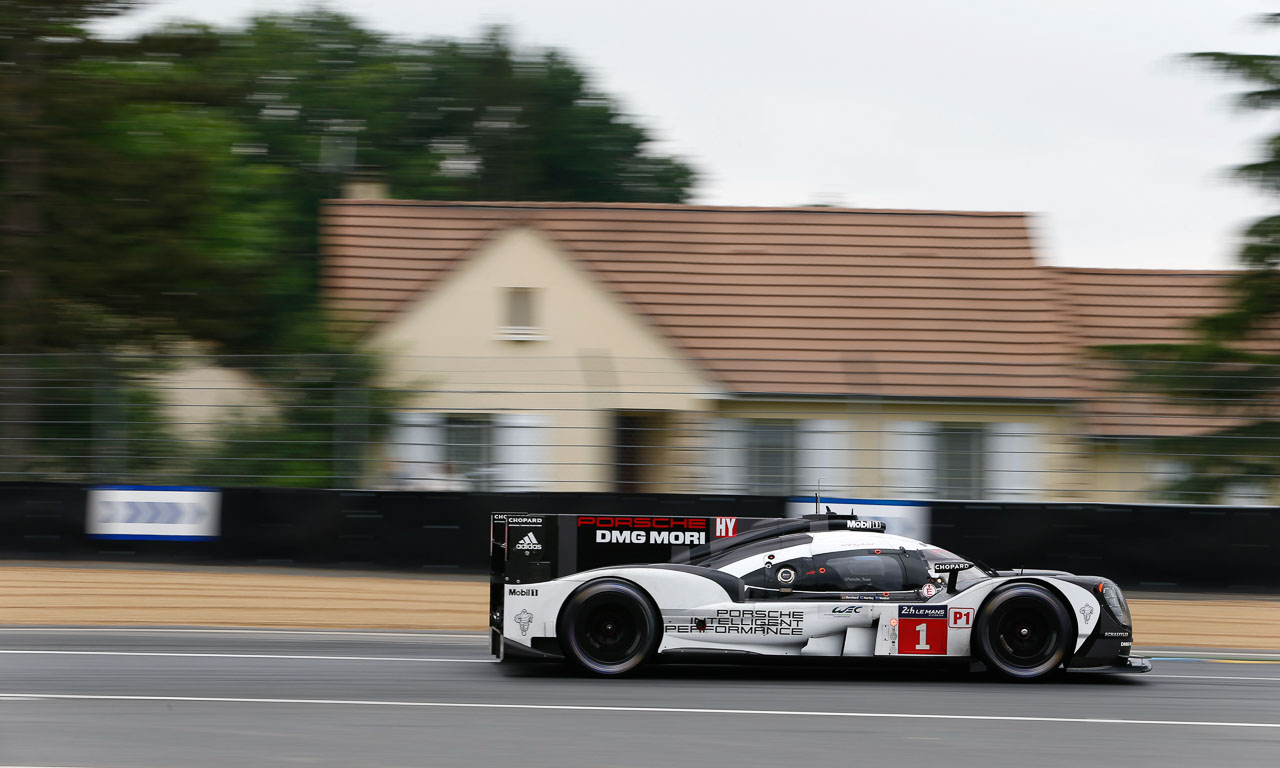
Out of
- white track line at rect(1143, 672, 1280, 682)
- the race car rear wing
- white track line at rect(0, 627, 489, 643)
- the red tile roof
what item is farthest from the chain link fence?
the red tile roof

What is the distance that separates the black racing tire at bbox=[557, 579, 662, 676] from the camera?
8.45 m

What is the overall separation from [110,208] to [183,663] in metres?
8.72

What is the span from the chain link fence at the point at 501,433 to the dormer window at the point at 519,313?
9.31 metres

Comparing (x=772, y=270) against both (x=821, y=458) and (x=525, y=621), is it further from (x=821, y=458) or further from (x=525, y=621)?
(x=525, y=621)

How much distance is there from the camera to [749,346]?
1958 cm

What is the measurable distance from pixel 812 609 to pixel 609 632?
52.0 inches

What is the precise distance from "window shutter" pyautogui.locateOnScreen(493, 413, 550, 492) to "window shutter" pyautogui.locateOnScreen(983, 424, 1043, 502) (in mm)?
3904

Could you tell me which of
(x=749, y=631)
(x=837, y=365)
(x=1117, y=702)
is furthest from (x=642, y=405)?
(x=1117, y=702)

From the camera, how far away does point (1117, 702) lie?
8047 millimetres

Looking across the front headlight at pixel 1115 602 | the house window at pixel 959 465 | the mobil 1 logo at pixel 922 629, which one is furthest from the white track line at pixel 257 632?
the front headlight at pixel 1115 602

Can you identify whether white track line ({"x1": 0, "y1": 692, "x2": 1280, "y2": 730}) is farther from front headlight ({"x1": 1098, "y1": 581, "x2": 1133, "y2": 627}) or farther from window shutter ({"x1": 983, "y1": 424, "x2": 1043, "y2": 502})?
window shutter ({"x1": 983, "y1": 424, "x2": 1043, "y2": 502})

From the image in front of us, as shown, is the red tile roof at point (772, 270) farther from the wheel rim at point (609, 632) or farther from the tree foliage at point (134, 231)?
the wheel rim at point (609, 632)

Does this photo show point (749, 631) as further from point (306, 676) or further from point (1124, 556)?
point (1124, 556)

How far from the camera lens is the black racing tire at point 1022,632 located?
8.45 meters
